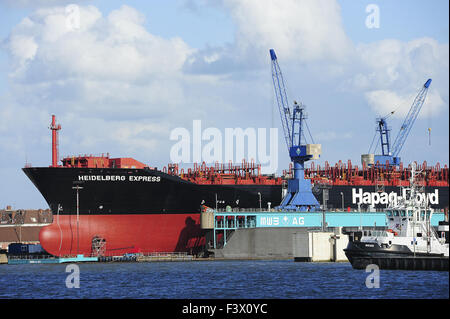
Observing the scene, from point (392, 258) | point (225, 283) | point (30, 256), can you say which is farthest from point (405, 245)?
point (30, 256)

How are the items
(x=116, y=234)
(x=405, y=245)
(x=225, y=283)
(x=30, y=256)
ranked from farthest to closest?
(x=30, y=256), (x=116, y=234), (x=405, y=245), (x=225, y=283)

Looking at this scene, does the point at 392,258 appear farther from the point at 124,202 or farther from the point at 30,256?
the point at 30,256

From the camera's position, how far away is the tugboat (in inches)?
3184

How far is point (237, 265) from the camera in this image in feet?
347

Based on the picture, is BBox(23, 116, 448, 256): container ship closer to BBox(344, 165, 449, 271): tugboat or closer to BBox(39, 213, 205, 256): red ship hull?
BBox(39, 213, 205, 256): red ship hull

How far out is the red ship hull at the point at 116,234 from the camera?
118 m

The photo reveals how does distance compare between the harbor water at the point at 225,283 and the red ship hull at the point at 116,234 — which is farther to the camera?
the red ship hull at the point at 116,234

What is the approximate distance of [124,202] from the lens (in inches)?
4781

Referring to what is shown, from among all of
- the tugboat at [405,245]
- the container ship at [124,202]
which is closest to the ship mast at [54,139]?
the container ship at [124,202]

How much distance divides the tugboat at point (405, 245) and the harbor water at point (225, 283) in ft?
4.12

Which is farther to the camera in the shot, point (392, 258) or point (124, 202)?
point (124, 202)

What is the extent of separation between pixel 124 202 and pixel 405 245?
49.5 m

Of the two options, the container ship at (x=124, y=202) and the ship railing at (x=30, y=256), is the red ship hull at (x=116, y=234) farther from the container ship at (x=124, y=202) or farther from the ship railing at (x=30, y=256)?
the ship railing at (x=30, y=256)
